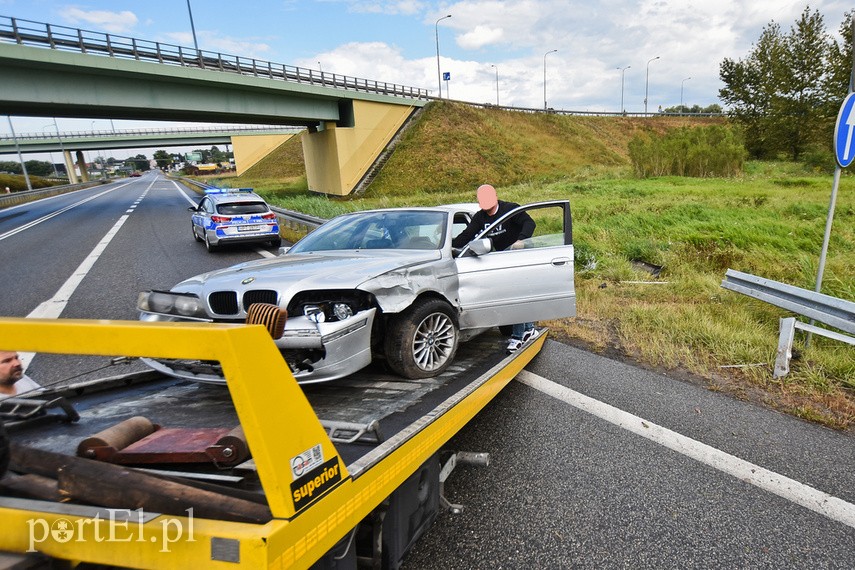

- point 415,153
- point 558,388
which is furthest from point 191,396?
point 415,153

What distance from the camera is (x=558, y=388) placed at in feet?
13.8

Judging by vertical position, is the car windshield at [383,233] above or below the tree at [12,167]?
below

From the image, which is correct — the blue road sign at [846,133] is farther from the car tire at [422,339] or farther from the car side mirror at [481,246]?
the car tire at [422,339]

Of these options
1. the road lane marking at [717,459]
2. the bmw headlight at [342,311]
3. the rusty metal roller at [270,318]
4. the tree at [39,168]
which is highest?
the tree at [39,168]

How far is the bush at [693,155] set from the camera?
24828mm

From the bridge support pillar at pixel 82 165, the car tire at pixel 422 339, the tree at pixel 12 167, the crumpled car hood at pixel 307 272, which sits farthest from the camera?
the tree at pixel 12 167

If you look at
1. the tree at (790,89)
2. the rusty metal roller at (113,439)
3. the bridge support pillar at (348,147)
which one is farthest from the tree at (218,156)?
the rusty metal roller at (113,439)

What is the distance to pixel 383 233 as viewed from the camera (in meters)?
4.59

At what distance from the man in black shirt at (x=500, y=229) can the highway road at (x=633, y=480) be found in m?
0.41

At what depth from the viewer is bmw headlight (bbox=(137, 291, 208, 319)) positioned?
3301mm

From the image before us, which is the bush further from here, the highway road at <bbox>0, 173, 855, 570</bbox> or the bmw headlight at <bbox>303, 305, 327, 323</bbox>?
the bmw headlight at <bbox>303, 305, 327, 323</bbox>

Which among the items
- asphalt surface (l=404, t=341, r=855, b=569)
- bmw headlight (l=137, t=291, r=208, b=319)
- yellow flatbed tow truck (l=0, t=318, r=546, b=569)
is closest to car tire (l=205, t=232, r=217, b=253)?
bmw headlight (l=137, t=291, r=208, b=319)

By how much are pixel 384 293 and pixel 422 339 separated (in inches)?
20.6

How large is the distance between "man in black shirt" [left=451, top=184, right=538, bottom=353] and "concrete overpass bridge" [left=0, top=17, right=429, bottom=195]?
71.8 ft
